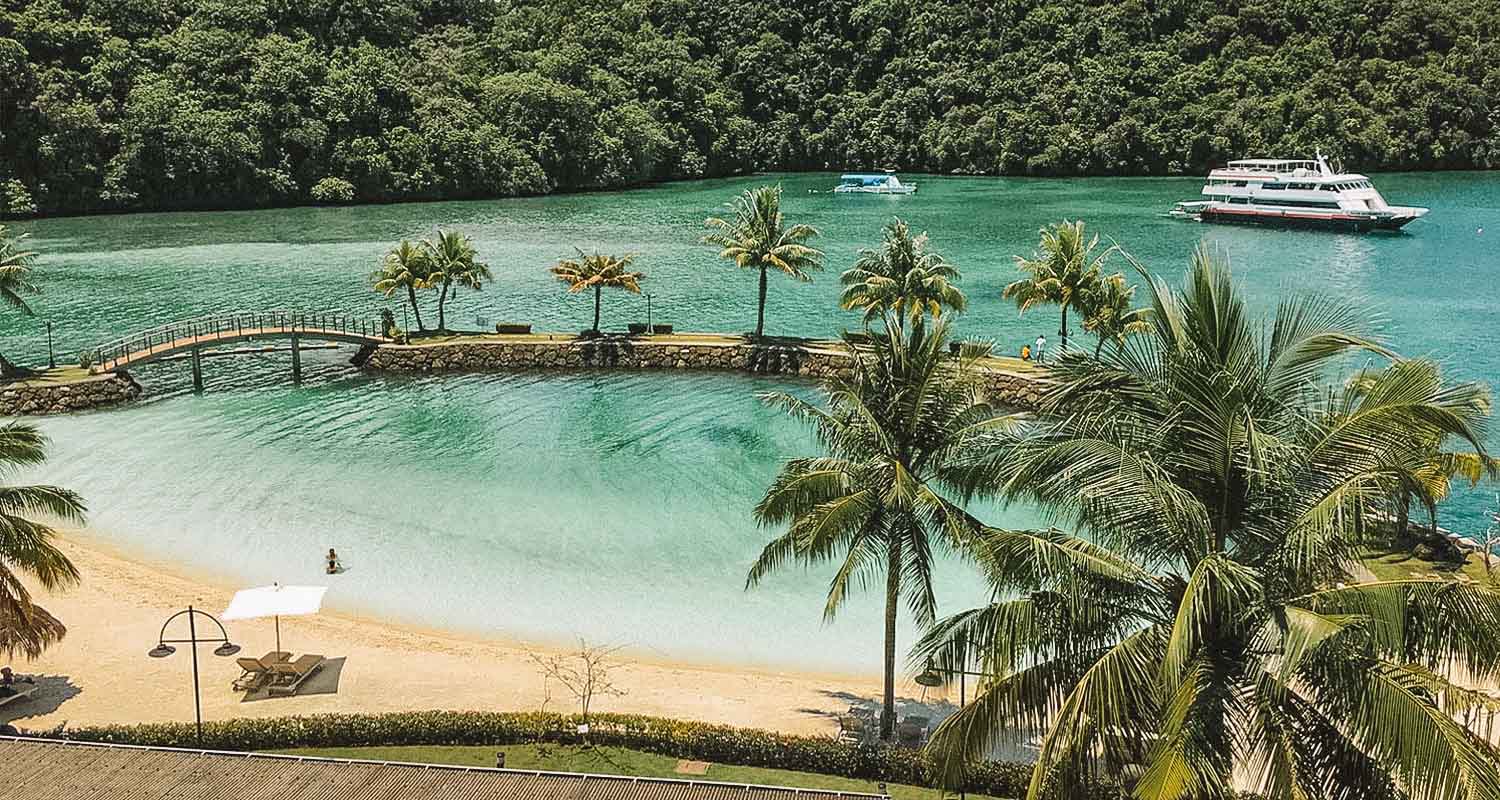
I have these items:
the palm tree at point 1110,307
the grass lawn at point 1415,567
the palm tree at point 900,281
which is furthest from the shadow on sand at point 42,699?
the palm tree at point 1110,307

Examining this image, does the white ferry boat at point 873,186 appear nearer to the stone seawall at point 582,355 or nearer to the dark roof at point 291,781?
the stone seawall at point 582,355

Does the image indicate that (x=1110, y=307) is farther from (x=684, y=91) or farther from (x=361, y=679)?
(x=684, y=91)

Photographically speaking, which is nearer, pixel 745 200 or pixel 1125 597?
pixel 1125 597

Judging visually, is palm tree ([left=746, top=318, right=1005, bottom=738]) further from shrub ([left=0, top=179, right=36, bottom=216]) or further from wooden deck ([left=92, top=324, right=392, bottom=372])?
shrub ([left=0, top=179, right=36, bottom=216])

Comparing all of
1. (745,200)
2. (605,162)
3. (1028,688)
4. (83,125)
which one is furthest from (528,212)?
(1028,688)

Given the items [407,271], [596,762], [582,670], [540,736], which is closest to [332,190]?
[407,271]

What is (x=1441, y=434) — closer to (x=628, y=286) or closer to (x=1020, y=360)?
(x=1020, y=360)
